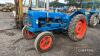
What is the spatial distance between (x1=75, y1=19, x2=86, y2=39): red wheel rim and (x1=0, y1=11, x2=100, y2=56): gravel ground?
0.84ft

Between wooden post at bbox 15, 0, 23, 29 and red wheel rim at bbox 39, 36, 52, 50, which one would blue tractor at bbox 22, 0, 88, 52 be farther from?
wooden post at bbox 15, 0, 23, 29

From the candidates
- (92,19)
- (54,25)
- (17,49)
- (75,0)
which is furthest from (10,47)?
(92,19)

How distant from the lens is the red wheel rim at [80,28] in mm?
6416

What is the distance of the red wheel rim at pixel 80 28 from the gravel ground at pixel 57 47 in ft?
0.84

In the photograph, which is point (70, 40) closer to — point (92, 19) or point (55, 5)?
point (55, 5)

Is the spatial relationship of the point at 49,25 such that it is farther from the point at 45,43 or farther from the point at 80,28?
the point at 80,28

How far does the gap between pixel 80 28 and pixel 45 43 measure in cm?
192

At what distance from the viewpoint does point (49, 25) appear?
5.90 metres

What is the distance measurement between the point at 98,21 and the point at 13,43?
19.5 ft

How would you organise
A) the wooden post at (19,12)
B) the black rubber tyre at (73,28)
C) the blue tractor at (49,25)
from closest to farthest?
1. the blue tractor at (49,25)
2. the black rubber tyre at (73,28)
3. the wooden post at (19,12)


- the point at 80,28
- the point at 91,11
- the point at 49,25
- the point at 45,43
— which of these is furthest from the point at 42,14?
the point at 91,11

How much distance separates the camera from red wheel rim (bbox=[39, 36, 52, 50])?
17.4 feet

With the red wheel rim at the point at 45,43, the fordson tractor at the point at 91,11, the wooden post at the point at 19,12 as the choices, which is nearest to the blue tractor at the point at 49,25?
the red wheel rim at the point at 45,43

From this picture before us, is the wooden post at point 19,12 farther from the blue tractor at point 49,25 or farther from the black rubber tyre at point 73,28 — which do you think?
the black rubber tyre at point 73,28
